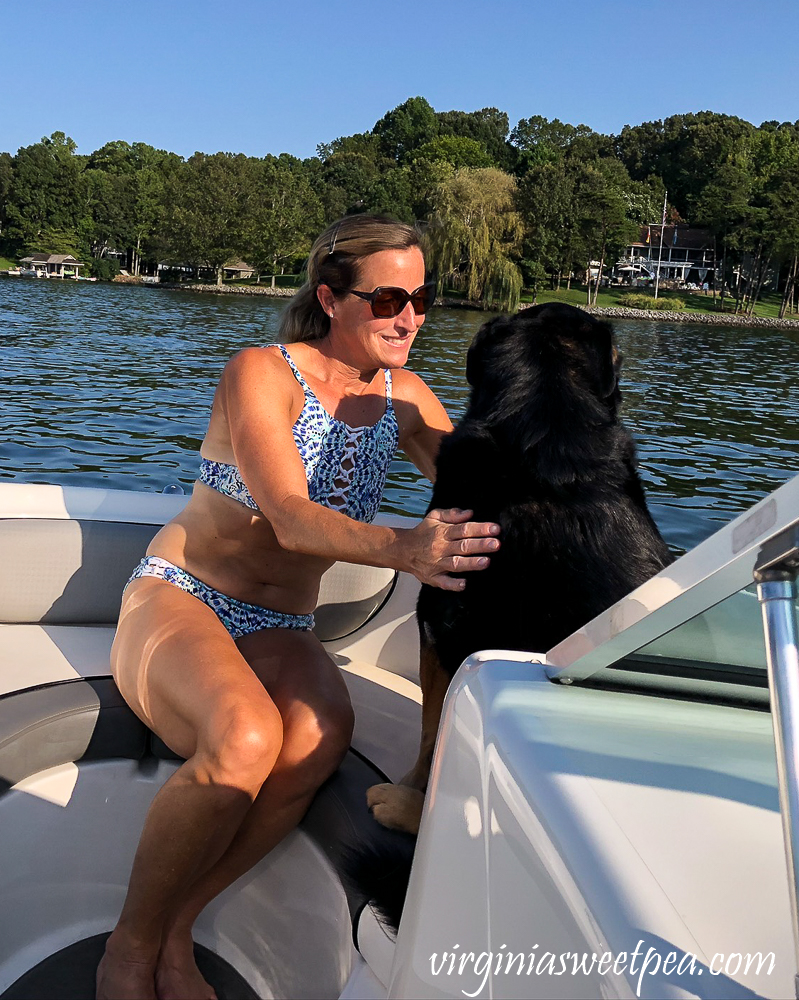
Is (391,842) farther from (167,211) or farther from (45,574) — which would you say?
(167,211)

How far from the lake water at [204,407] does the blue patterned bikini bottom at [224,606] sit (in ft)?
2.92

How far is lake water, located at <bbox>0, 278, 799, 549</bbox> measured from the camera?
28.0 ft

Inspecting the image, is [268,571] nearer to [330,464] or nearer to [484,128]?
[330,464]

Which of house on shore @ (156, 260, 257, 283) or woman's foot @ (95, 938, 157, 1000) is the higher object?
house on shore @ (156, 260, 257, 283)

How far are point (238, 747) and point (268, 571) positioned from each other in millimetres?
611

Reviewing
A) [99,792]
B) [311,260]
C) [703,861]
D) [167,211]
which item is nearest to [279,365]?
[311,260]

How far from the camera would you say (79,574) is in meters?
2.95

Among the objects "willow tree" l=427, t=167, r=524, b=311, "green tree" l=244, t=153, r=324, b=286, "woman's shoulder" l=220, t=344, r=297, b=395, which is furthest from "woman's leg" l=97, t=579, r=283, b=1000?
"green tree" l=244, t=153, r=324, b=286

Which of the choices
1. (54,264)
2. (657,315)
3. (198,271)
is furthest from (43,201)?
(657,315)

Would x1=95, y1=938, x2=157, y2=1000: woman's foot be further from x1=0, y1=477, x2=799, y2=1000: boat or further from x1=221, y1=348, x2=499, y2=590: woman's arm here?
x1=221, y1=348, x2=499, y2=590: woman's arm

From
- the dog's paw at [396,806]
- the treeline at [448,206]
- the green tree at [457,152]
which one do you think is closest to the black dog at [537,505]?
the dog's paw at [396,806]

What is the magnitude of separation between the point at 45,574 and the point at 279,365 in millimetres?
1130

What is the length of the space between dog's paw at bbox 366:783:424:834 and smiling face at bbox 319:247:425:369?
1.13m

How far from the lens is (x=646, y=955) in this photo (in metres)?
0.82
